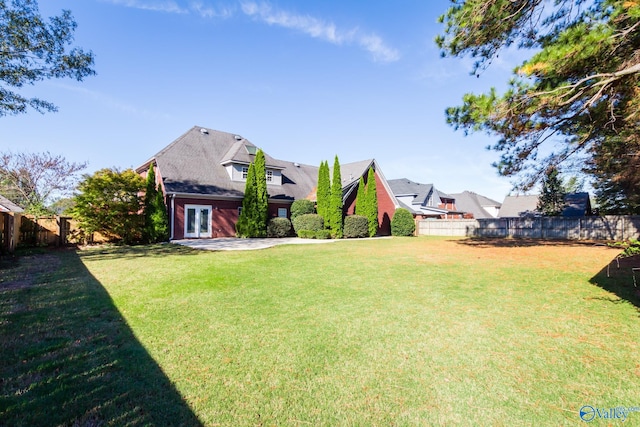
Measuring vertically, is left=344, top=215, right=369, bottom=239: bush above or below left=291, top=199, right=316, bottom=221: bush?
below

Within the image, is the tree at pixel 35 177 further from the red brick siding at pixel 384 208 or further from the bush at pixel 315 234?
the red brick siding at pixel 384 208

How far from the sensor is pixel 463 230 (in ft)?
80.7

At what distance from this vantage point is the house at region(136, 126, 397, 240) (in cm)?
1778

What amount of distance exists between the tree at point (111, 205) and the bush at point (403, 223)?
1822 cm

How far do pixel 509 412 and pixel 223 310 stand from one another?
3.83 metres

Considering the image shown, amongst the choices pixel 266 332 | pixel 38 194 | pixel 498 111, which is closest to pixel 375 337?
pixel 266 332

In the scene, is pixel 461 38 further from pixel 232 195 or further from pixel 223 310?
pixel 232 195

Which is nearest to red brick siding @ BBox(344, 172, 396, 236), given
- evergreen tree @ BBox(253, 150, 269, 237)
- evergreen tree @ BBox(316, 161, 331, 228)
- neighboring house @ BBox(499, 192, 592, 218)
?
evergreen tree @ BBox(316, 161, 331, 228)

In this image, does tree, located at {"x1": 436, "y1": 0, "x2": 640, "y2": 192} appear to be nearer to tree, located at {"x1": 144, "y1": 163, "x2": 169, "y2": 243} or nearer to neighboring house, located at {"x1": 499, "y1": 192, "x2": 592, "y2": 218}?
tree, located at {"x1": 144, "y1": 163, "x2": 169, "y2": 243}

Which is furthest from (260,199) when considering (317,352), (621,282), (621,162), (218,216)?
(621,162)

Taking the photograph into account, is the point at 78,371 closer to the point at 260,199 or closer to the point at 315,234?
the point at 260,199

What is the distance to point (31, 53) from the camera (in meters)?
11.1

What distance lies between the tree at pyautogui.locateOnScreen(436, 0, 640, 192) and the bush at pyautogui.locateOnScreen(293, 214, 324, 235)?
12.5 m

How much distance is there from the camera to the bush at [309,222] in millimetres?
19969
